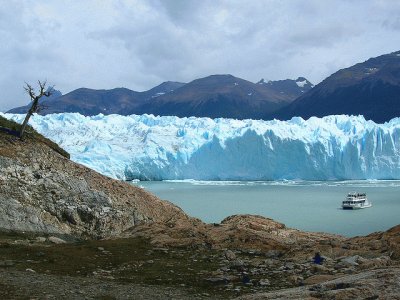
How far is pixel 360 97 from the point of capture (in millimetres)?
176875

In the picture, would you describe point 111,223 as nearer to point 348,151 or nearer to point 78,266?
point 78,266

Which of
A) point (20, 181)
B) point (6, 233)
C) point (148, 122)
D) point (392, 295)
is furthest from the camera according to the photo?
point (148, 122)

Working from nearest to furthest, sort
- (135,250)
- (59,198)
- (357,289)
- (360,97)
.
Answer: (357,289)
(135,250)
(59,198)
(360,97)

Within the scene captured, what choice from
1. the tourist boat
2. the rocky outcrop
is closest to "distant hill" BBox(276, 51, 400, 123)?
the tourist boat

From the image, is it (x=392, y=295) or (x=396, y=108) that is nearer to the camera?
(x=392, y=295)

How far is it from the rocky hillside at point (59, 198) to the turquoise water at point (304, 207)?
18.8m

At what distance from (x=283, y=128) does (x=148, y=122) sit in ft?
124

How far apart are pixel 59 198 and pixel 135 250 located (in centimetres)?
527

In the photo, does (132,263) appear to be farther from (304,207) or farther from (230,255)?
(304,207)

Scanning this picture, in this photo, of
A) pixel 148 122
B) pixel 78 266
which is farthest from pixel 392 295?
pixel 148 122

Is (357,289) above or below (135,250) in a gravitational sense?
above

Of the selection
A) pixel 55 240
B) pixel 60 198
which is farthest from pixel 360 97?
pixel 55 240

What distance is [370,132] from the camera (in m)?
75.6

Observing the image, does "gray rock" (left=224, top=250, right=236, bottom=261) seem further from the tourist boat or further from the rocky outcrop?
the tourist boat
